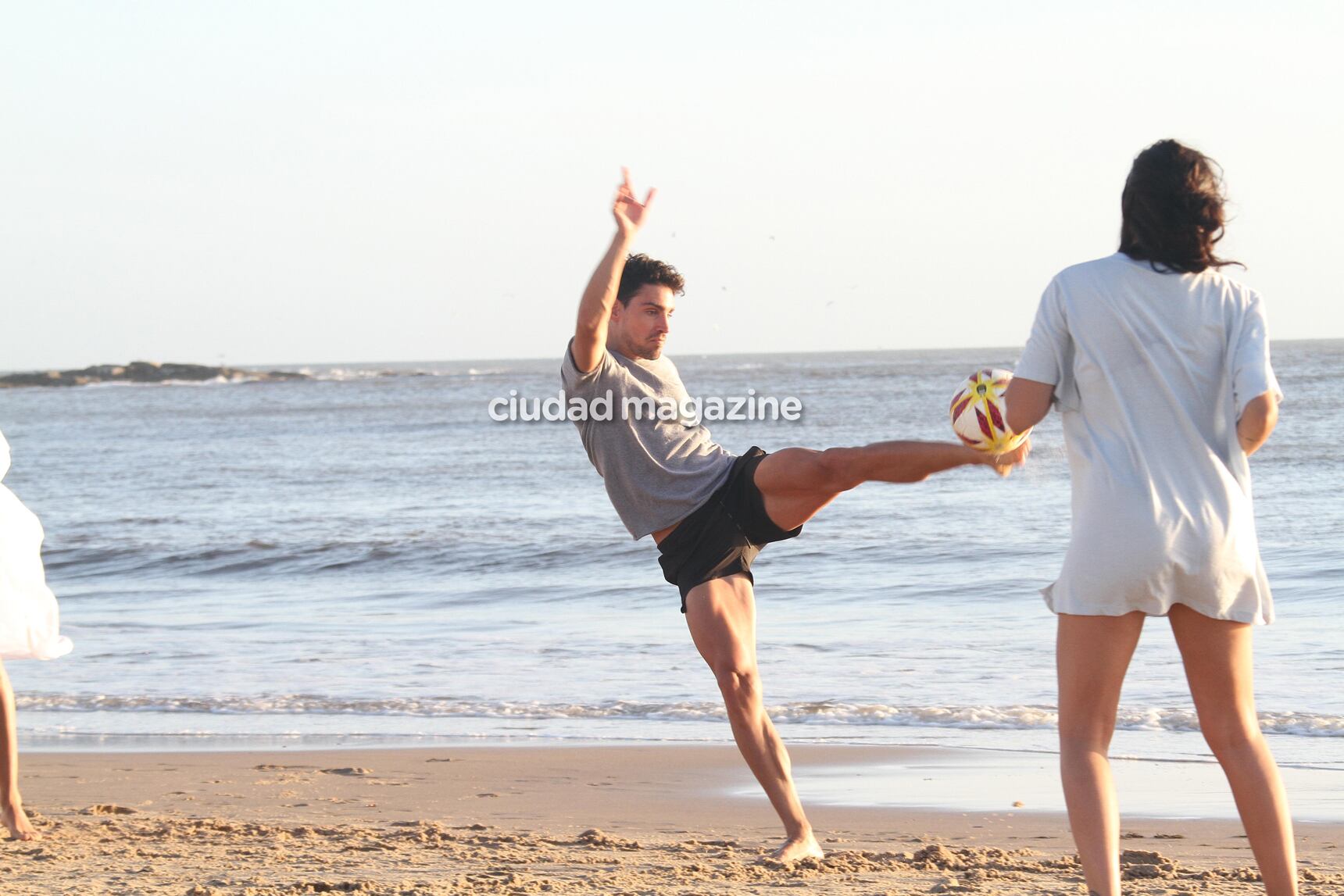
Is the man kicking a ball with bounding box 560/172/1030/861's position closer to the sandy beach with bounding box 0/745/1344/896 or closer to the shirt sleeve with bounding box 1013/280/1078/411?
the sandy beach with bounding box 0/745/1344/896

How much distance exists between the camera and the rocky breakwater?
95938 millimetres

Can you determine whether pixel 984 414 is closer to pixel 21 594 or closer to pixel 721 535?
pixel 721 535

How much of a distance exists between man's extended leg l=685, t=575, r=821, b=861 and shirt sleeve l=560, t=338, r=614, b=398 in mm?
689

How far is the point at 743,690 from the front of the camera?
4.03 m

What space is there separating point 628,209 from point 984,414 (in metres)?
1.23

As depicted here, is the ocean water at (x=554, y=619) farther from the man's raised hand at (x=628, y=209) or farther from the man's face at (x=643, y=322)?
the man's raised hand at (x=628, y=209)

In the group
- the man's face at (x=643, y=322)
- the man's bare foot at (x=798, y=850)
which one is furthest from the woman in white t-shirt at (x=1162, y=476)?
the man's face at (x=643, y=322)

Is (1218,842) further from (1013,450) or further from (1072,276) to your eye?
(1072,276)

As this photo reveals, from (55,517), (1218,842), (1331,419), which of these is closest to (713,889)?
(1218,842)

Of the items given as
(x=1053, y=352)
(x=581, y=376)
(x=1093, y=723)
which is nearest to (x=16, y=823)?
(x=581, y=376)

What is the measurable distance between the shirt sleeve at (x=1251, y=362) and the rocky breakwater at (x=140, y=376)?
9595 cm

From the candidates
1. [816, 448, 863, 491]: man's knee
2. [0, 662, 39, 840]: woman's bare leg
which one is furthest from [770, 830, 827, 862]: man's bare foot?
[0, 662, 39, 840]: woman's bare leg

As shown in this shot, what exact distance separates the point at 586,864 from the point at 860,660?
13.0 ft

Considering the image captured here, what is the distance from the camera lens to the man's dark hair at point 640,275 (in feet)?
14.0
